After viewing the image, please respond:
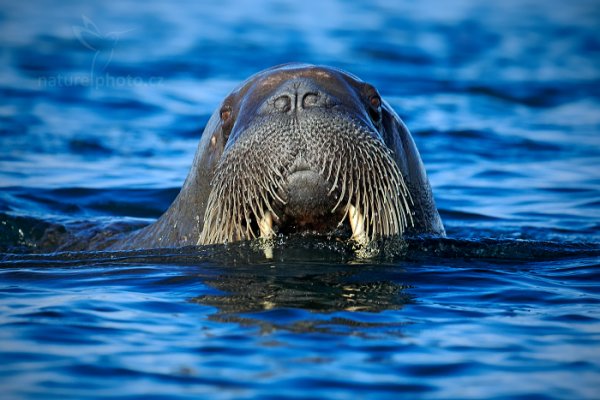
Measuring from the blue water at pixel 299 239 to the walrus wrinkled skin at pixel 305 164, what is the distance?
9.3 inches

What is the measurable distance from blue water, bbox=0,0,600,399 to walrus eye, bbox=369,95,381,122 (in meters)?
0.86

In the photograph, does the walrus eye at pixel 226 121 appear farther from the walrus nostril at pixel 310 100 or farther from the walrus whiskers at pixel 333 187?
the walrus nostril at pixel 310 100

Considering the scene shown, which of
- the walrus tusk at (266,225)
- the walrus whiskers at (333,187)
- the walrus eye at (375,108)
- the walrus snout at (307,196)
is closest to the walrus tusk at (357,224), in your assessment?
the walrus whiskers at (333,187)

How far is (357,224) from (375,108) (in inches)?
34.5

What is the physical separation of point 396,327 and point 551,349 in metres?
0.77

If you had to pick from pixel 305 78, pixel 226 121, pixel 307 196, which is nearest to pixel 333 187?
pixel 307 196

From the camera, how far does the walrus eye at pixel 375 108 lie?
7036 millimetres

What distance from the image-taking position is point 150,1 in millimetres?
29375

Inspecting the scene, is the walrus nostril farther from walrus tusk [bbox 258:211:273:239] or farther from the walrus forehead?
walrus tusk [bbox 258:211:273:239]

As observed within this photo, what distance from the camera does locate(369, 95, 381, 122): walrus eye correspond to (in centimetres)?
704

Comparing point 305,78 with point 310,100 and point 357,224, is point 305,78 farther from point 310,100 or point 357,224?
point 357,224

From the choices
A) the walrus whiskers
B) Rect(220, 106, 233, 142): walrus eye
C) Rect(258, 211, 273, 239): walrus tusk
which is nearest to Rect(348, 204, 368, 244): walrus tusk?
the walrus whiskers

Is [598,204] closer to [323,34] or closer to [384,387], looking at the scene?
[384,387]

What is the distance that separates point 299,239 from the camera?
22.2 ft
